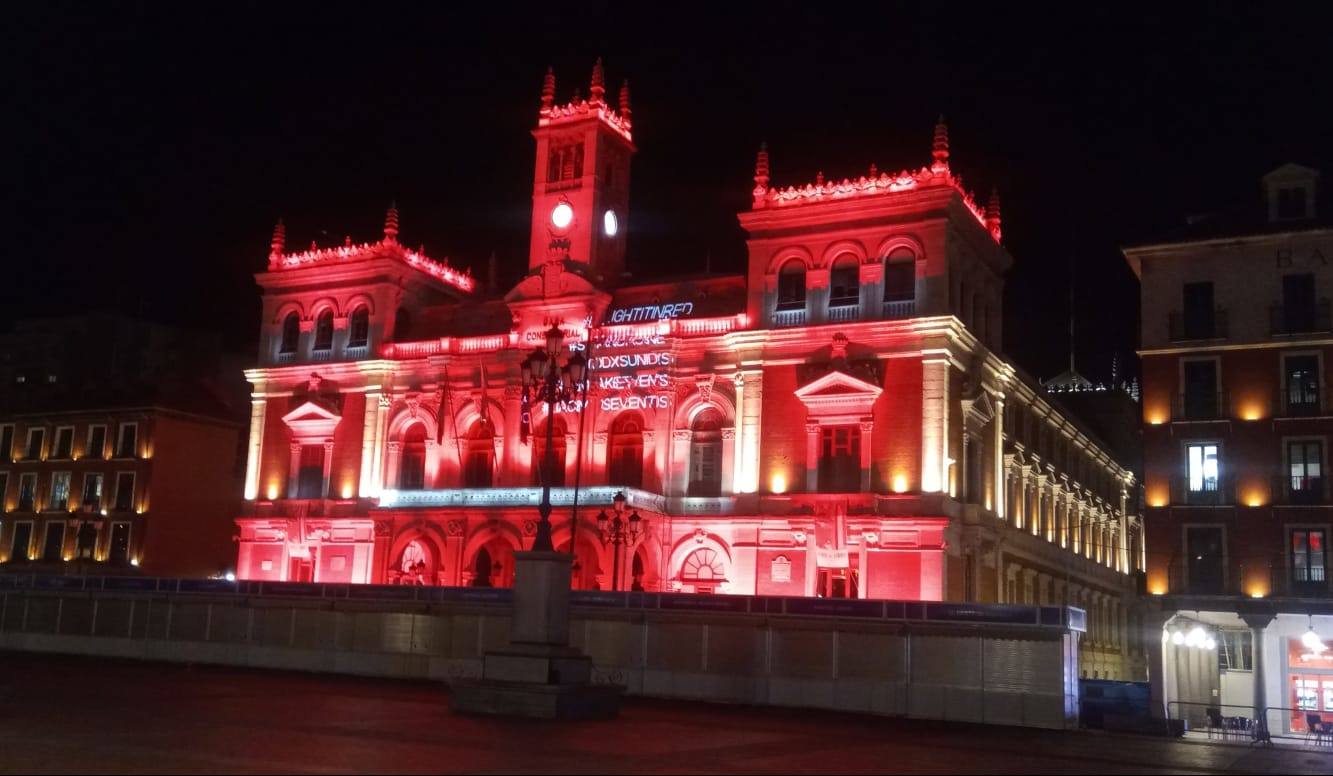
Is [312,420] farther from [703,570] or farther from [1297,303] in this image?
[1297,303]

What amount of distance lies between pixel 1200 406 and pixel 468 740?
111ft

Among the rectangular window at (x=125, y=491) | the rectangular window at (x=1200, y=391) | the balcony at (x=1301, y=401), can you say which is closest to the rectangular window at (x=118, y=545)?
the rectangular window at (x=125, y=491)

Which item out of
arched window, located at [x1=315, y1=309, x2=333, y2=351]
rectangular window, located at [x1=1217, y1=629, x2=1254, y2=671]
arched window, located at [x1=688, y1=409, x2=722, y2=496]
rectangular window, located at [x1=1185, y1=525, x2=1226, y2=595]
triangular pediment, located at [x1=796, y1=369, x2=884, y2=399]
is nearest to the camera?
rectangular window, located at [x1=1185, y1=525, x2=1226, y2=595]

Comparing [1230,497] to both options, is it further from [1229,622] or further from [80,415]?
[80,415]

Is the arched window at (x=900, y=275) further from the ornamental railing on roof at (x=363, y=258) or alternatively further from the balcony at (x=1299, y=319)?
the ornamental railing on roof at (x=363, y=258)

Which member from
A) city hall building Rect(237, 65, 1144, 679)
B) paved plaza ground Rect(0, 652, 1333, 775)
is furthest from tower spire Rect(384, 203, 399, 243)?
paved plaza ground Rect(0, 652, 1333, 775)

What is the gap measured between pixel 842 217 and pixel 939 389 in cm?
836

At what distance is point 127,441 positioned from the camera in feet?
247

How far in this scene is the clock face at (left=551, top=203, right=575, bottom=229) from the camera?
199 feet

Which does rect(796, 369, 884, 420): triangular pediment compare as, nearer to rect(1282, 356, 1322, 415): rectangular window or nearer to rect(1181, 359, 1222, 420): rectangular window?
rect(1181, 359, 1222, 420): rectangular window

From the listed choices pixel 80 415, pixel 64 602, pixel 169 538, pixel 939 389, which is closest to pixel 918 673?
pixel 939 389

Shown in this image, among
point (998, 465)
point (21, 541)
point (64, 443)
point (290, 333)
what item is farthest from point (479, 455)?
point (21, 541)

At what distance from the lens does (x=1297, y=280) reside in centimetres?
4644

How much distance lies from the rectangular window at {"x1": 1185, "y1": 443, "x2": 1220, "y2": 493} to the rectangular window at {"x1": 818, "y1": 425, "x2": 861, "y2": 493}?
12135 mm
